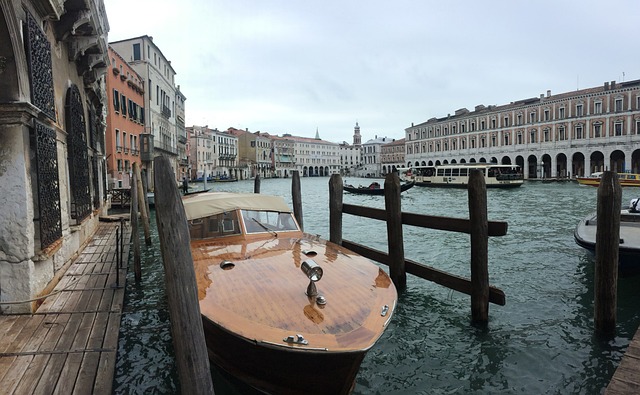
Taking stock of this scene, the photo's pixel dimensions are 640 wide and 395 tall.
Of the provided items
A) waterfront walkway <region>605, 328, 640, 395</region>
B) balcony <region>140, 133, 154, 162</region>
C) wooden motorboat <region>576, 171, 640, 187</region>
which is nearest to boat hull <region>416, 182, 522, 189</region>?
wooden motorboat <region>576, 171, 640, 187</region>

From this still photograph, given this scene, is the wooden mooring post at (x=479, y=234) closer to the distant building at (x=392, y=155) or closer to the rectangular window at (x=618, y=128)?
the rectangular window at (x=618, y=128)

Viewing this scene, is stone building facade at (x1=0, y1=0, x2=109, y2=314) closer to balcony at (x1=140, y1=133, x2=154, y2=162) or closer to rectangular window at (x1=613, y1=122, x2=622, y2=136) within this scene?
balcony at (x1=140, y1=133, x2=154, y2=162)

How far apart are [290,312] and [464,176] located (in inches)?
1469

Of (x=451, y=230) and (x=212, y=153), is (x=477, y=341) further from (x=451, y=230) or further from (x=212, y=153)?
(x=212, y=153)

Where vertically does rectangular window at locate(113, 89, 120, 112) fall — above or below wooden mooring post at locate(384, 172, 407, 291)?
above

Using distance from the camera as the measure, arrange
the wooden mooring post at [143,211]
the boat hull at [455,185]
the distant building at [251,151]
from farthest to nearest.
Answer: the distant building at [251,151] < the boat hull at [455,185] < the wooden mooring post at [143,211]

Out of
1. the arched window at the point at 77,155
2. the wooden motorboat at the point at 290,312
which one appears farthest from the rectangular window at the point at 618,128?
the arched window at the point at 77,155

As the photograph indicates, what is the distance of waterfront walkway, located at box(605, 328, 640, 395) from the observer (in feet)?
9.30

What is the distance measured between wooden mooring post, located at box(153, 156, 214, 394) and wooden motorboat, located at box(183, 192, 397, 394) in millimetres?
546

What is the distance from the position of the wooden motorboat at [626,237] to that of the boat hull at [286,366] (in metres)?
5.20

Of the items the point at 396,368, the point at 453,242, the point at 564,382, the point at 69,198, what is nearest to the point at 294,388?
the point at 396,368

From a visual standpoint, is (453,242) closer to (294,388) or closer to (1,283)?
(294,388)

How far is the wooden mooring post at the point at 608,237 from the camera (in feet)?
14.4

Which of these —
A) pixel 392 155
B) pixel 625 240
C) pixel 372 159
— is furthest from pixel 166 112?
pixel 372 159
